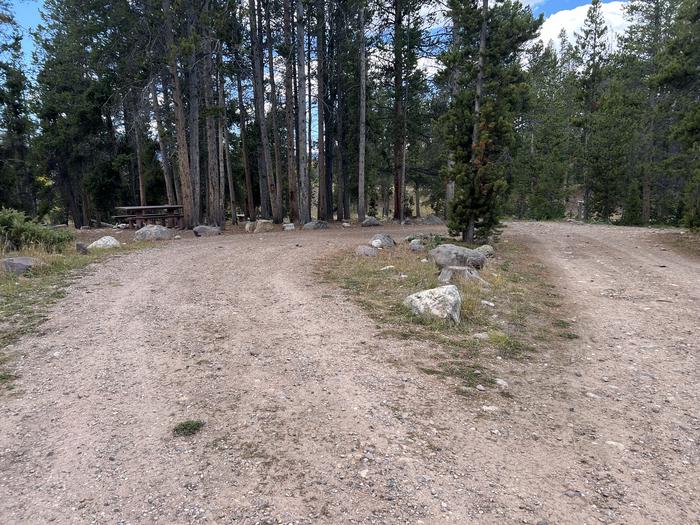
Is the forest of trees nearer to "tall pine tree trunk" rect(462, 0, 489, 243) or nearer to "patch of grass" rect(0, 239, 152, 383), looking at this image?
"tall pine tree trunk" rect(462, 0, 489, 243)

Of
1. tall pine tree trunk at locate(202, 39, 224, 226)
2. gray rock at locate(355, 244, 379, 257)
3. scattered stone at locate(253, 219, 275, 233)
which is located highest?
tall pine tree trunk at locate(202, 39, 224, 226)

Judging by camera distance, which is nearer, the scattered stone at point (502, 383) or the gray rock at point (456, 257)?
the scattered stone at point (502, 383)

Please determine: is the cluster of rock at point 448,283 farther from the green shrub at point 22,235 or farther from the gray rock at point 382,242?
the green shrub at point 22,235

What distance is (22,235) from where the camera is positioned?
939 cm

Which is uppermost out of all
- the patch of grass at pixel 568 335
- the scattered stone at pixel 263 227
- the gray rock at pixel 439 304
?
the scattered stone at pixel 263 227

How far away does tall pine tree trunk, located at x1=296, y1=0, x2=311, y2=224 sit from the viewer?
1599 centimetres

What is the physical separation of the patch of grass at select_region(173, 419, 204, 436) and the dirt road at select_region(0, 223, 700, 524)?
0.19ft

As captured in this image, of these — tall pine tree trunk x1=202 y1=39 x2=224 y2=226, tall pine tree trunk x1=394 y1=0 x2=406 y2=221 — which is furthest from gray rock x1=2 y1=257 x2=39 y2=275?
tall pine tree trunk x1=394 y1=0 x2=406 y2=221

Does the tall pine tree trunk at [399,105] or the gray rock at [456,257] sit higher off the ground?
the tall pine tree trunk at [399,105]

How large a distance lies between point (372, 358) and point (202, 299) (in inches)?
127

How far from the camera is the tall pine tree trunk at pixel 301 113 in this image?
16.0 metres

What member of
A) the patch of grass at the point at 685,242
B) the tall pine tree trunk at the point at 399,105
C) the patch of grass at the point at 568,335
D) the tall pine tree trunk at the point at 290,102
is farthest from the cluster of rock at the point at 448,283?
the tall pine tree trunk at the point at 399,105

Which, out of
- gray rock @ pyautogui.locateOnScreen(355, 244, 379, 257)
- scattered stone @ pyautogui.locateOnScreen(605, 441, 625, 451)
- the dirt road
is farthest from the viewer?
gray rock @ pyautogui.locateOnScreen(355, 244, 379, 257)

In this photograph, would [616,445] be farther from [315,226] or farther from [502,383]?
[315,226]
